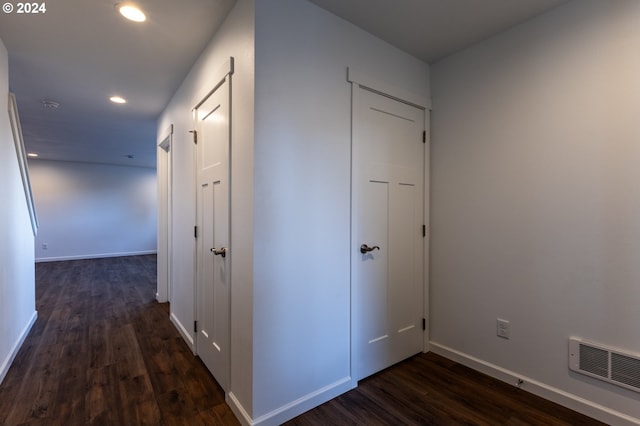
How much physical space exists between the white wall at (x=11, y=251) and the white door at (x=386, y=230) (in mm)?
2655

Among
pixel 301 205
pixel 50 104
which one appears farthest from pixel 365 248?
pixel 50 104

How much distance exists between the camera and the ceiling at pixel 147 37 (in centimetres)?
181

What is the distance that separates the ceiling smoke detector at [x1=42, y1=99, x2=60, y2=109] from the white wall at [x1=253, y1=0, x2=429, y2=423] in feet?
10.4

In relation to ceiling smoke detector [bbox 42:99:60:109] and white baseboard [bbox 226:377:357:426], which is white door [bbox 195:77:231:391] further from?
ceiling smoke detector [bbox 42:99:60:109]

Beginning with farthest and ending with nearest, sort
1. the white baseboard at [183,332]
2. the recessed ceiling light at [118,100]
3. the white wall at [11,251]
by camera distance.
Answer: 1. the recessed ceiling light at [118,100]
2. the white baseboard at [183,332]
3. the white wall at [11,251]

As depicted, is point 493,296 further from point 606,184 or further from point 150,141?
point 150,141

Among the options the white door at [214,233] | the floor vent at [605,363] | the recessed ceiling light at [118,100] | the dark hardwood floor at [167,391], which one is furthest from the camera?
the recessed ceiling light at [118,100]

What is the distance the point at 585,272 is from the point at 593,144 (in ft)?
2.50

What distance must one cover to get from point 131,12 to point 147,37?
276mm

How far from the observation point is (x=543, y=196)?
1.90 meters

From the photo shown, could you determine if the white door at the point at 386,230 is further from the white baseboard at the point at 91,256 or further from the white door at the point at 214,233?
the white baseboard at the point at 91,256

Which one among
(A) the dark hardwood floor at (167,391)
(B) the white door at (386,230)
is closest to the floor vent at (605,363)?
(A) the dark hardwood floor at (167,391)

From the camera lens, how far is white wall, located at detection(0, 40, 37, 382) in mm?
2191

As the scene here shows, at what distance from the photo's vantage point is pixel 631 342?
158 centimetres
